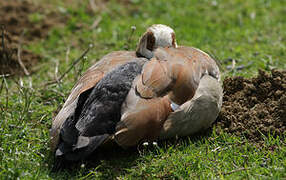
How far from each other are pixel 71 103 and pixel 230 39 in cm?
467

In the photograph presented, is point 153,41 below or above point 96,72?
above

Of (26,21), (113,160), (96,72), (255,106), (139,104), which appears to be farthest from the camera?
(26,21)

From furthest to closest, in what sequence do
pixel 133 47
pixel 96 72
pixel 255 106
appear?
1. pixel 133 47
2. pixel 255 106
3. pixel 96 72

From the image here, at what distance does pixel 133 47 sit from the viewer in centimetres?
758

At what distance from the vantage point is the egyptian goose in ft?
14.8

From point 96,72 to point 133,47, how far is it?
252cm

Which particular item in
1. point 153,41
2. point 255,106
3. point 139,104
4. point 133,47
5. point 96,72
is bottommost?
point 255,106

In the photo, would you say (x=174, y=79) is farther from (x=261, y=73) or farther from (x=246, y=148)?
(x=261, y=73)

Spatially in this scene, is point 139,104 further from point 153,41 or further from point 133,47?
point 133,47

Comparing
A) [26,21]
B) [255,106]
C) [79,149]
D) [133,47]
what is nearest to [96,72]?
[79,149]

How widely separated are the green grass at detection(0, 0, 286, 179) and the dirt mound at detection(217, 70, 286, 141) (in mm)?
165

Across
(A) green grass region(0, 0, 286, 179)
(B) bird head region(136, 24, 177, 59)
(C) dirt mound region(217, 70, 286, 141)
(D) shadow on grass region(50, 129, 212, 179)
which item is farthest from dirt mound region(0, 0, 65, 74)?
(C) dirt mound region(217, 70, 286, 141)

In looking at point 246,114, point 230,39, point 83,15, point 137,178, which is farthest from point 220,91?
point 83,15

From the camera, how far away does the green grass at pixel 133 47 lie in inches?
173
